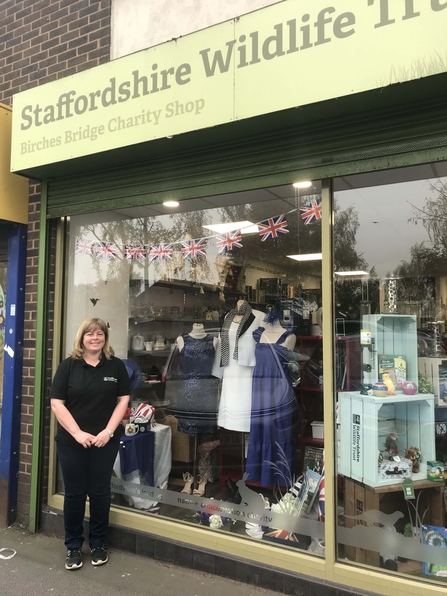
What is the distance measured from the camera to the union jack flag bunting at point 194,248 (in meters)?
4.24

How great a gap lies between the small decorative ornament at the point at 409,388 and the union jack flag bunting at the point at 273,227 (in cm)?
153

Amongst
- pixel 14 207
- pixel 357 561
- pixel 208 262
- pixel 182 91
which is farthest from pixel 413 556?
pixel 14 207

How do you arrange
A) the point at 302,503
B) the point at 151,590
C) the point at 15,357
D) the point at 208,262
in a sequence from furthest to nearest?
the point at 208,262, the point at 15,357, the point at 302,503, the point at 151,590

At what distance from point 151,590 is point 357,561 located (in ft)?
4.32

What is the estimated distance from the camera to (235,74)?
9.16 feet

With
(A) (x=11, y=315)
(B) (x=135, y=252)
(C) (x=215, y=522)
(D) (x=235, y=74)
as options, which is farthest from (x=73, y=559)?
(D) (x=235, y=74)

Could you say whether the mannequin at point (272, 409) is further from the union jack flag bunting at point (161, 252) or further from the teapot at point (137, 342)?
the teapot at point (137, 342)

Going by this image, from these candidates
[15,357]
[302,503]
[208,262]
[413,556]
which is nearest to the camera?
[413,556]

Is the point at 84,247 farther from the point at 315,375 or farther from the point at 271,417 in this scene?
the point at 315,375

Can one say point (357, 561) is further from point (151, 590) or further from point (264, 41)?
point (264, 41)

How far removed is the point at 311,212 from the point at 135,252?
215 cm

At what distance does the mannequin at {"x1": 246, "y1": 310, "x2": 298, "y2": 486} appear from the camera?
3.68 m

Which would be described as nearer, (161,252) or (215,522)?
(215,522)

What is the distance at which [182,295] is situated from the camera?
4750 mm
